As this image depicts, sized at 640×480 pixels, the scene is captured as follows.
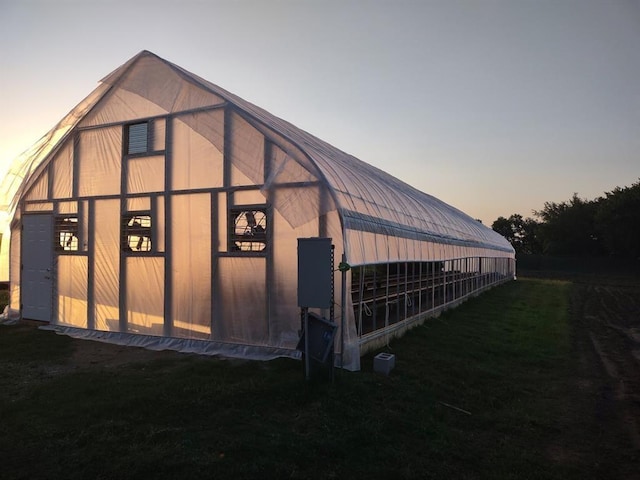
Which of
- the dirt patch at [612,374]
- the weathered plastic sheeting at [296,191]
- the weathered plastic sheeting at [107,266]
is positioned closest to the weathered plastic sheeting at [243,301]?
the weathered plastic sheeting at [296,191]

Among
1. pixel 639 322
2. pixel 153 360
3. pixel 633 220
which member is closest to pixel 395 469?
pixel 153 360

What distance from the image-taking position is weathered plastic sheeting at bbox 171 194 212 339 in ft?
30.5

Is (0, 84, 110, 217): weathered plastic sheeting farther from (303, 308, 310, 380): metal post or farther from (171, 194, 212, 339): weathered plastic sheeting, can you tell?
(303, 308, 310, 380): metal post

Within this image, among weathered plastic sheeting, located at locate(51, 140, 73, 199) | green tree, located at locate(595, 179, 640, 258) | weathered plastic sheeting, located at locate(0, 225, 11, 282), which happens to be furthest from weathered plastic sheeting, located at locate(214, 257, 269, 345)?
green tree, located at locate(595, 179, 640, 258)

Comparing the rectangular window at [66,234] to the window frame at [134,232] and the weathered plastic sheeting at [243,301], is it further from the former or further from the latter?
the weathered plastic sheeting at [243,301]

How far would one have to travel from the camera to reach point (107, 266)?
10.6 m

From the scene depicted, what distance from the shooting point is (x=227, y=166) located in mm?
9242

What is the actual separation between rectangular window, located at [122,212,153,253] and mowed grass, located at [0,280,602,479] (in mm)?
2493

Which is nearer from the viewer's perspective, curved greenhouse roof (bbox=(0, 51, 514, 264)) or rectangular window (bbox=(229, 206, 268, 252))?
curved greenhouse roof (bbox=(0, 51, 514, 264))

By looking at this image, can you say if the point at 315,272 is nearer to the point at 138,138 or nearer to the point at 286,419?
the point at 286,419

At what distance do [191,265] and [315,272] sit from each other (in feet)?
11.9

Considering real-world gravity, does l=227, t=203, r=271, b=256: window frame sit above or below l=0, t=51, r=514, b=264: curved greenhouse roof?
below

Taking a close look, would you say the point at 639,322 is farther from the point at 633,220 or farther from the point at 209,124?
the point at 633,220

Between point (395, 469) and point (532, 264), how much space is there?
50548 mm
